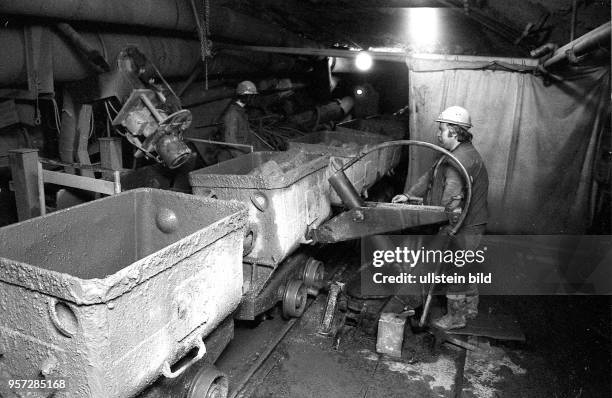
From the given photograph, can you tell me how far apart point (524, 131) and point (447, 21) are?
225cm

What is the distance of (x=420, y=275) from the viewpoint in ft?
14.1

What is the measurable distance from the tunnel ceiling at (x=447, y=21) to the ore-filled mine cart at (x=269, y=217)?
3465 millimetres

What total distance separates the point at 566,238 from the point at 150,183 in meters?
4.98

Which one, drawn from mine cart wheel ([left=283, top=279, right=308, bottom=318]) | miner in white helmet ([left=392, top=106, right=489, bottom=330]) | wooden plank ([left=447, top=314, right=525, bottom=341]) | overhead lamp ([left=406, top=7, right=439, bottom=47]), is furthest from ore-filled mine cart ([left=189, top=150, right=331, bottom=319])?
overhead lamp ([left=406, top=7, right=439, bottom=47])

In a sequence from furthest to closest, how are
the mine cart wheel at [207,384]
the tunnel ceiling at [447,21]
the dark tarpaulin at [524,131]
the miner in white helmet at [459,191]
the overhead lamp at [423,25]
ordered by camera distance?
the overhead lamp at [423,25] < the tunnel ceiling at [447,21] < the dark tarpaulin at [524,131] < the miner in white helmet at [459,191] < the mine cart wheel at [207,384]

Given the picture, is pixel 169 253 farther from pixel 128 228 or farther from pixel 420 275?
pixel 420 275

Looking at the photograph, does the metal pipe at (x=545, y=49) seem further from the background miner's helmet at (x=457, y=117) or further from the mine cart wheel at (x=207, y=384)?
the mine cart wheel at (x=207, y=384)

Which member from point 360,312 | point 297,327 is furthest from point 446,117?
point 297,327

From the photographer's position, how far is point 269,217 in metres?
3.61

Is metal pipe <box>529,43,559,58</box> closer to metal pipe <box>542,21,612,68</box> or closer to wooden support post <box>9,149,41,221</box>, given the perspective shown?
metal pipe <box>542,21,612,68</box>

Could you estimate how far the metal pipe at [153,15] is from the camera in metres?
3.79

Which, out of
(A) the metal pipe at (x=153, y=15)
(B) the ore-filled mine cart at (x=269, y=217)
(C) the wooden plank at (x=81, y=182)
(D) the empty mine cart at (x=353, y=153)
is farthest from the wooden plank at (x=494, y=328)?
(A) the metal pipe at (x=153, y=15)

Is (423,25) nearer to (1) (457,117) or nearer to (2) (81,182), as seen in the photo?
(1) (457,117)

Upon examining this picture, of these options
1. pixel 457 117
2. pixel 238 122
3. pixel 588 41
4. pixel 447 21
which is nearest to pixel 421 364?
pixel 457 117
